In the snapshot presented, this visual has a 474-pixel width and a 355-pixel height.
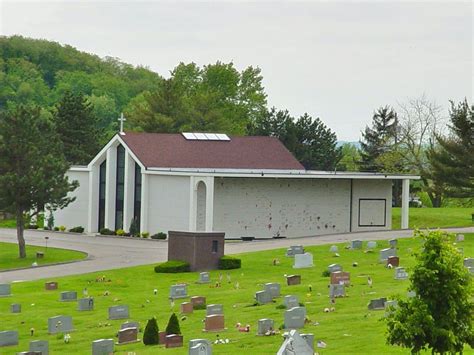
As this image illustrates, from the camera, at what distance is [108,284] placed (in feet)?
147

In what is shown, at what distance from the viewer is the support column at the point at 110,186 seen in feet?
228

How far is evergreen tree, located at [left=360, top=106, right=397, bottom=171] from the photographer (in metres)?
102

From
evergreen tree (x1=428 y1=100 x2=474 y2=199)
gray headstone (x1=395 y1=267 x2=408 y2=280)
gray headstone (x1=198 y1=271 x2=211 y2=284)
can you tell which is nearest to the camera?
gray headstone (x1=395 y1=267 x2=408 y2=280)

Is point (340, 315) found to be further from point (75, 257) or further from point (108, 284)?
point (75, 257)

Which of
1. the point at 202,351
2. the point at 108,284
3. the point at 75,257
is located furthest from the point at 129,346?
the point at 75,257

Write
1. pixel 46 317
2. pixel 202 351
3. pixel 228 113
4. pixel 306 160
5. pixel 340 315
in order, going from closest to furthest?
pixel 202 351 → pixel 340 315 → pixel 46 317 → pixel 306 160 → pixel 228 113

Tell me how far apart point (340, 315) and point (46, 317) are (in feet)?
35.3

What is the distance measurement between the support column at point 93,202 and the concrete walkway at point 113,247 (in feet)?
7.13

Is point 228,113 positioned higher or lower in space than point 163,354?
higher

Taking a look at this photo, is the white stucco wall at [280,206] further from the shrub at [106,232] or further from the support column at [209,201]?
the shrub at [106,232]

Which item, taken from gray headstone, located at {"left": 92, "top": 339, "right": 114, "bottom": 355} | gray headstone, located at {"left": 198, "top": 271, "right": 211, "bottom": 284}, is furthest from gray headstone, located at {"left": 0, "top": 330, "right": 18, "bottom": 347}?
gray headstone, located at {"left": 198, "top": 271, "right": 211, "bottom": 284}

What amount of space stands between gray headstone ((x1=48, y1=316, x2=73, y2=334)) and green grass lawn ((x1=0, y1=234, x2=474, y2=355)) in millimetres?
294

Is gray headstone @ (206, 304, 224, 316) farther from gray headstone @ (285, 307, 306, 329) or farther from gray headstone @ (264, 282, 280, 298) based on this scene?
gray headstone @ (264, 282, 280, 298)

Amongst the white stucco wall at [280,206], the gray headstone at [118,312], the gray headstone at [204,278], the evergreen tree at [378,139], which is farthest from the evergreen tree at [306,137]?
the gray headstone at [118,312]
